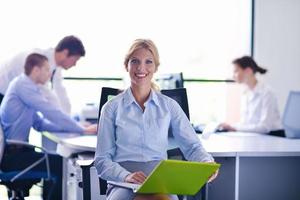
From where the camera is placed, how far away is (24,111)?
12.8ft

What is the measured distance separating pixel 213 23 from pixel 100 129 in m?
3.76

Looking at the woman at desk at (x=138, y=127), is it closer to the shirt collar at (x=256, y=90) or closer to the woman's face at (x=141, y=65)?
the woman's face at (x=141, y=65)

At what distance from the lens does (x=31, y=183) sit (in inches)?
145

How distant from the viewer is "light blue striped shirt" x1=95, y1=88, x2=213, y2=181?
2.34 m

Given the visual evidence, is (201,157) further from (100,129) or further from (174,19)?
(174,19)

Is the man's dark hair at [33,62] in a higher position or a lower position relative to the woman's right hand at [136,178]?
higher

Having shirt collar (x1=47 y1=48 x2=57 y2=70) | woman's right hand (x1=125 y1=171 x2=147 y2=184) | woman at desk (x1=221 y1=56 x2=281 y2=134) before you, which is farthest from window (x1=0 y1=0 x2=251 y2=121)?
woman's right hand (x1=125 y1=171 x2=147 y2=184)

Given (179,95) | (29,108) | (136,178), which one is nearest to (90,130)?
(29,108)

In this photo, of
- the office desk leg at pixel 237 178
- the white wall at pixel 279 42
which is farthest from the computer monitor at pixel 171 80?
the white wall at pixel 279 42

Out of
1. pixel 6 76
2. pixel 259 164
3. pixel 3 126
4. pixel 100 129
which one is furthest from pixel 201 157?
pixel 6 76

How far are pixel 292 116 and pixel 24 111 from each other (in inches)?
80.4

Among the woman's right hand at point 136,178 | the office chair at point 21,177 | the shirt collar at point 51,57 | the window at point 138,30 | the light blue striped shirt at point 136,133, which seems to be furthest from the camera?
the window at point 138,30

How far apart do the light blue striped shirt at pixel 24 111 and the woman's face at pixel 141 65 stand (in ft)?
5.09

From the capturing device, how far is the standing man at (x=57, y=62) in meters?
4.33
